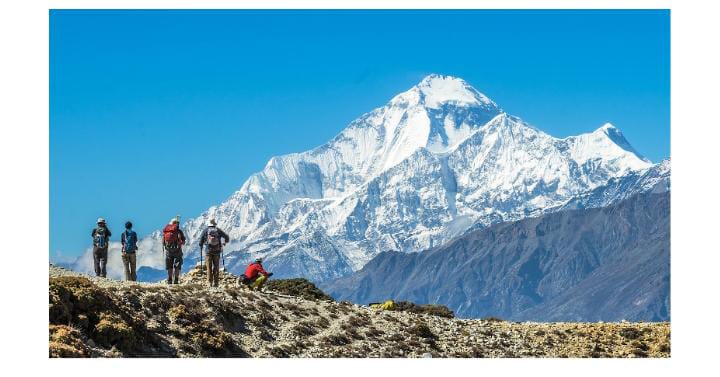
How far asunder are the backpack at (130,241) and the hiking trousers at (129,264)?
1.32 feet

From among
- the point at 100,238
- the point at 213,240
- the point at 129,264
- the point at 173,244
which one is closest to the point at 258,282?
the point at 213,240

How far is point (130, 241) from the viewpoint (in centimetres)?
5919

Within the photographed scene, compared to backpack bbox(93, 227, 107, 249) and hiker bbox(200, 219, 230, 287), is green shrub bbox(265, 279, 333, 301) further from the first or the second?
backpack bbox(93, 227, 107, 249)

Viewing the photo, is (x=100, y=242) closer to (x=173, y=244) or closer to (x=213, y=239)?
(x=173, y=244)

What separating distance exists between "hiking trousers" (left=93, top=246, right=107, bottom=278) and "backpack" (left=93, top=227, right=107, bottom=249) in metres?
0.21

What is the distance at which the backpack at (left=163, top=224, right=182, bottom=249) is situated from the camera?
191 feet

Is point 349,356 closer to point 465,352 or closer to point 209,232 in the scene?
point 465,352

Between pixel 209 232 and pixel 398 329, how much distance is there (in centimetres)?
1047

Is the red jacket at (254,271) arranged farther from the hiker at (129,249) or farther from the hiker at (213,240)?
the hiker at (129,249)

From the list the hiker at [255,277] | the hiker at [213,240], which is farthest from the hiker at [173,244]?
the hiker at [255,277]

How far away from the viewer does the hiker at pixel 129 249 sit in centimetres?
5903

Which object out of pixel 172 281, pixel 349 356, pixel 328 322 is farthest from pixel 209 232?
pixel 349 356

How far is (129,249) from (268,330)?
989 cm
